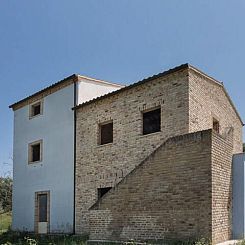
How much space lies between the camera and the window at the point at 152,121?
15078 mm

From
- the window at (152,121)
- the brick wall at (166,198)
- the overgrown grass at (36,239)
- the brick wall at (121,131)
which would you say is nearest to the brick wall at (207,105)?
the brick wall at (121,131)

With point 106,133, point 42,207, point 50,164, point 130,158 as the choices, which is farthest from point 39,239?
point 130,158

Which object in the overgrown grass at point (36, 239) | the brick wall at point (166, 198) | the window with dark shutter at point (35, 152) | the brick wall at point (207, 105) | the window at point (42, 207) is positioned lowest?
the overgrown grass at point (36, 239)

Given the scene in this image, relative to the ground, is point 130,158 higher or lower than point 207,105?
lower

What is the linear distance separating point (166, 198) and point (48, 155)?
32.9ft

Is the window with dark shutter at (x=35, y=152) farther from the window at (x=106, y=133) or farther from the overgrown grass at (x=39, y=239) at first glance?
the window at (x=106, y=133)

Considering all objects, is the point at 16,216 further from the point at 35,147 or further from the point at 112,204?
the point at 112,204

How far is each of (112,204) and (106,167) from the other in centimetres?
356

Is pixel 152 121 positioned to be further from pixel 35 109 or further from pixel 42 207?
pixel 35 109

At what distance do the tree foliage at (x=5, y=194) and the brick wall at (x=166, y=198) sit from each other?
29.2 m

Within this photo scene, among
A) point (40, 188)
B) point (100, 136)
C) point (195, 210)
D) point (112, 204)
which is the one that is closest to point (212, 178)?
point (195, 210)

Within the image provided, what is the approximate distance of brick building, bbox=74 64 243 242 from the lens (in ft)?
36.8

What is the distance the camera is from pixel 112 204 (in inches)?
524

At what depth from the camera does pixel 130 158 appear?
51.3 ft
